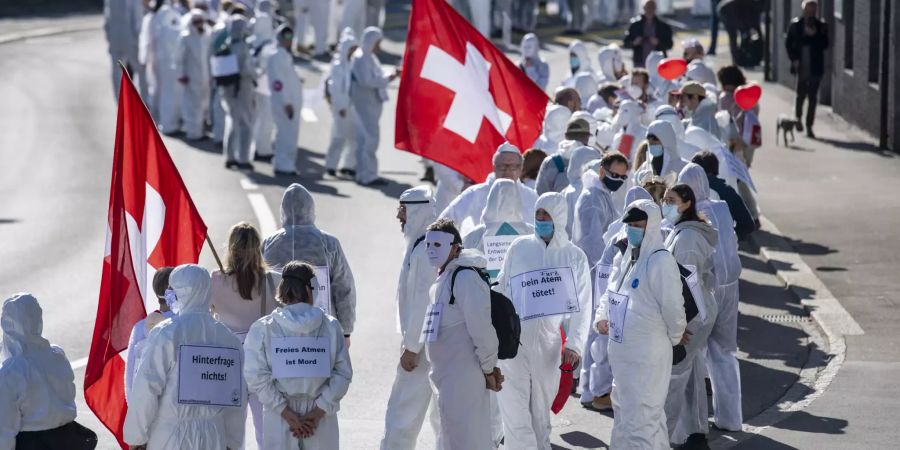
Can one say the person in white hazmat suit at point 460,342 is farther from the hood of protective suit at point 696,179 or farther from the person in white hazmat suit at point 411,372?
the hood of protective suit at point 696,179

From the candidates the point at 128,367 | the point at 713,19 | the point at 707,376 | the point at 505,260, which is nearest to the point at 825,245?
the point at 707,376

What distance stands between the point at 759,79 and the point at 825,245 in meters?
16.0

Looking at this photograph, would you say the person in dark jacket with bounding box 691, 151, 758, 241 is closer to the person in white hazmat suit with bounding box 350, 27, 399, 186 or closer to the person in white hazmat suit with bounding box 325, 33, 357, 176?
the person in white hazmat suit with bounding box 350, 27, 399, 186

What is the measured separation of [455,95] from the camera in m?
14.4

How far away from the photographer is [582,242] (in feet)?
43.1

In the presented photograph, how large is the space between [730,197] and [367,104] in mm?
11047

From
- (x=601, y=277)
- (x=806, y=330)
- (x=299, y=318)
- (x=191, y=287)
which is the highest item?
(x=191, y=287)

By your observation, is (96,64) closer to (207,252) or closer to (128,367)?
(207,252)

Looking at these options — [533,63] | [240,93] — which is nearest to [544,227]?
[533,63]

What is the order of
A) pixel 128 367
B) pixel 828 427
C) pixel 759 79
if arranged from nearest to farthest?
1. pixel 128 367
2. pixel 828 427
3. pixel 759 79

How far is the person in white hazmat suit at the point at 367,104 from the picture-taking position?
23.6 metres

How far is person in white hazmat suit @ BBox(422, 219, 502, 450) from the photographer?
1008 centimetres

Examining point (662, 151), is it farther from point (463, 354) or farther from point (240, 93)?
point (240, 93)

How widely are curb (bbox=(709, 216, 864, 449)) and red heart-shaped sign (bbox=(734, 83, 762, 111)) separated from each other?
4.80 ft
